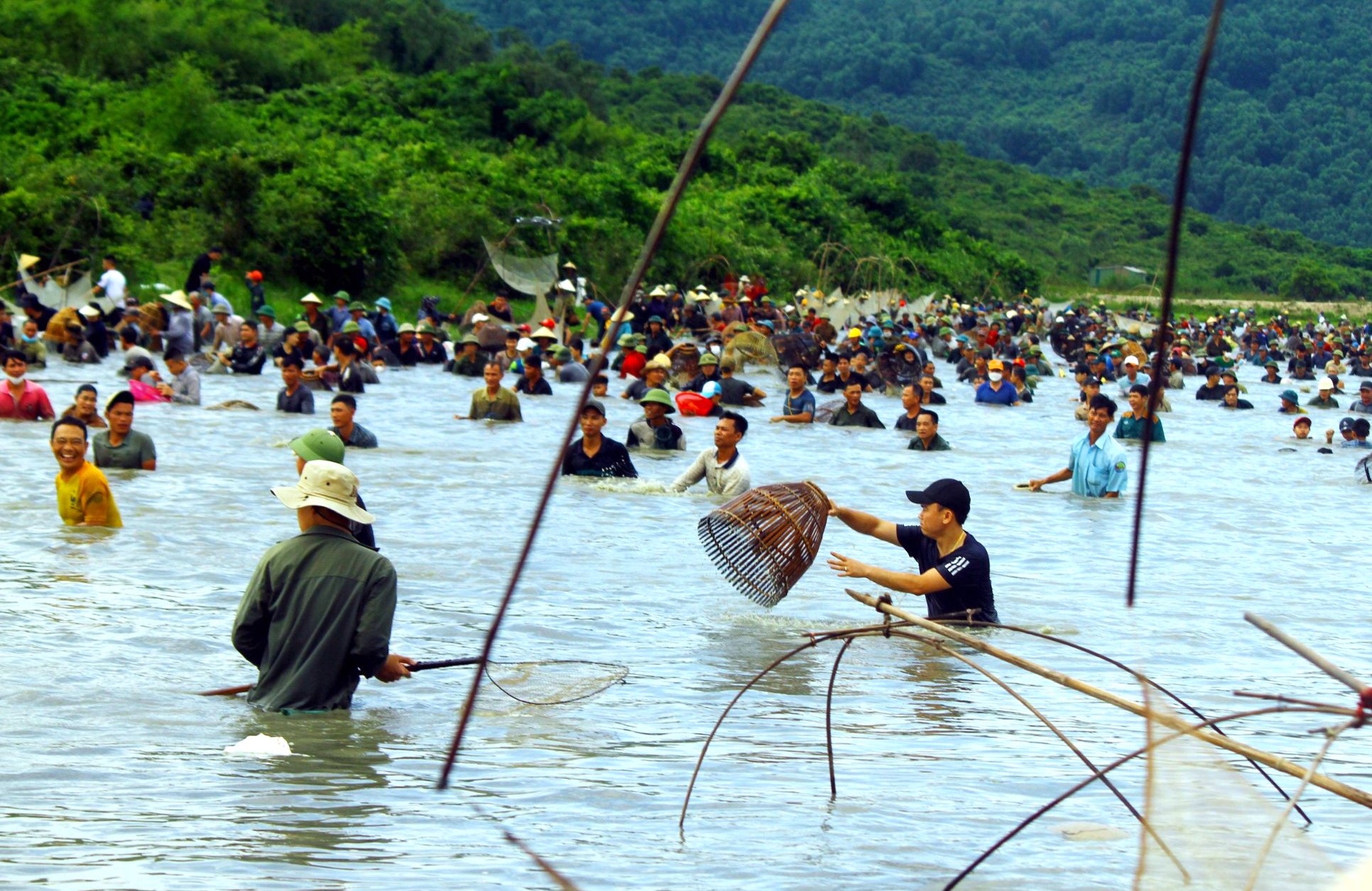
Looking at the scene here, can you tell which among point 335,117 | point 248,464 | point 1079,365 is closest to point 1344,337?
point 1079,365

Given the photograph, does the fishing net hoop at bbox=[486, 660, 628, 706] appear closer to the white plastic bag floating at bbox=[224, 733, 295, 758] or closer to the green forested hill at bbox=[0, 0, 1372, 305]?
the white plastic bag floating at bbox=[224, 733, 295, 758]

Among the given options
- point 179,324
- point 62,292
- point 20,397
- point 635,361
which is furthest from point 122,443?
point 62,292

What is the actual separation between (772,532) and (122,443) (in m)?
5.58

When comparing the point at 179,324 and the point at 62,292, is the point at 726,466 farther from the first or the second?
the point at 62,292

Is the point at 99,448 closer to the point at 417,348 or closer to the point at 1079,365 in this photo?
the point at 417,348

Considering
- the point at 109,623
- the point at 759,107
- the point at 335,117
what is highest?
the point at 759,107

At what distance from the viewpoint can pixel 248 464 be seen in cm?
1395

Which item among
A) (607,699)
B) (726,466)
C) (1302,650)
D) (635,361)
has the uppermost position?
(1302,650)

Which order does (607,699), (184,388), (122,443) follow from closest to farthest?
(607,699)
(122,443)
(184,388)

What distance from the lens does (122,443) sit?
11461mm

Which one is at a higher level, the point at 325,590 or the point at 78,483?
the point at 325,590

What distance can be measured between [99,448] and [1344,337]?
46.3 meters

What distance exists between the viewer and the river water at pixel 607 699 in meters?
5.05

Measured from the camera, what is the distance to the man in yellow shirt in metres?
8.84
